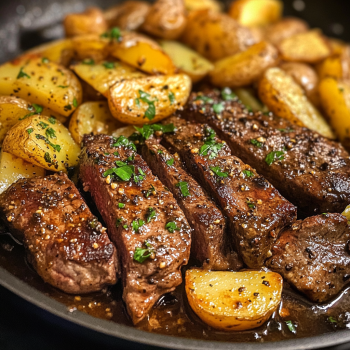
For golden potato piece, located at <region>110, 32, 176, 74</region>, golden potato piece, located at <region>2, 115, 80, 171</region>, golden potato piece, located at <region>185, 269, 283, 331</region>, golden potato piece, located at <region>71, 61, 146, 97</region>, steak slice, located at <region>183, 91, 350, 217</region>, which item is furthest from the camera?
golden potato piece, located at <region>110, 32, 176, 74</region>

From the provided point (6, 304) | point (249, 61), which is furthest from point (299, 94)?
point (6, 304)

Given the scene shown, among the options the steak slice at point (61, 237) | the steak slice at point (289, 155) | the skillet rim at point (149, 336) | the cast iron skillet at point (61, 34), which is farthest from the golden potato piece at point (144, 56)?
the skillet rim at point (149, 336)

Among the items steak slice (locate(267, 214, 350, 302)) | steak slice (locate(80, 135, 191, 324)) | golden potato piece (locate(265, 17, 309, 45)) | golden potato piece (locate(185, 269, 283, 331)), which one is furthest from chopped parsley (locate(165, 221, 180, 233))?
golden potato piece (locate(265, 17, 309, 45))

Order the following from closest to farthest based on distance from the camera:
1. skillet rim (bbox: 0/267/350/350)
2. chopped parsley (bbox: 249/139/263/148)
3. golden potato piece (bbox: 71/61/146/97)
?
skillet rim (bbox: 0/267/350/350), chopped parsley (bbox: 249/139/263/148), golden potato piece (bbox: 71/61/146/97)

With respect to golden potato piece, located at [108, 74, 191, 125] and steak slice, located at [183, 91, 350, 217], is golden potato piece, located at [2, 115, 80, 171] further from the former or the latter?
steak slice, located at [183, 91, 350, 217]

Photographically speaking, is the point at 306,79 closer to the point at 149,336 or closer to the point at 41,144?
the point at 41,144

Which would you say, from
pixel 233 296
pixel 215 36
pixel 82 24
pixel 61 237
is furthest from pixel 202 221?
pixel 82 24
